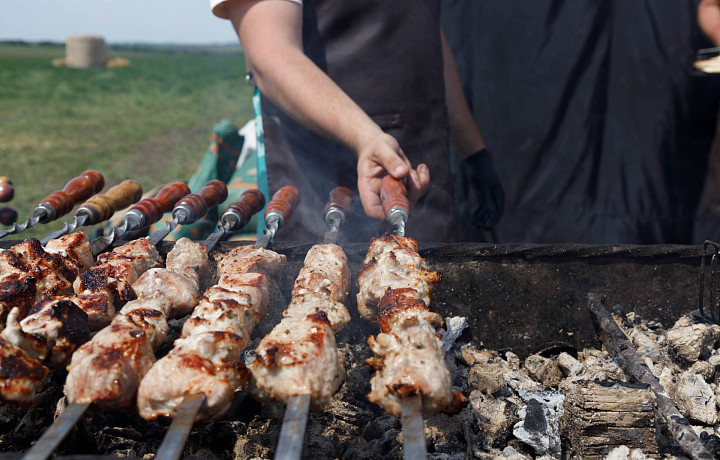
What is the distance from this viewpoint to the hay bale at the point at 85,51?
33125 mm

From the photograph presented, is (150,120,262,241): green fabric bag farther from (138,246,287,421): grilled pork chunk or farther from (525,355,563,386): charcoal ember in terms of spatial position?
(525,355,563,386): charcoal ember

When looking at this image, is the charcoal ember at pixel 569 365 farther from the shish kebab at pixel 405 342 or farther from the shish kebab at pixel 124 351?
the shish kebab at pixel 124 351

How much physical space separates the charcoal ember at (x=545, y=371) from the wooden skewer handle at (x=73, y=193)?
2405 mm

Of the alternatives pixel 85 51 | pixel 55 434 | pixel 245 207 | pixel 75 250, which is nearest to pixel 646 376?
pixel 55 434

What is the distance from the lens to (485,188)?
4.16 m

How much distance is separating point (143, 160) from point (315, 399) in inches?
569

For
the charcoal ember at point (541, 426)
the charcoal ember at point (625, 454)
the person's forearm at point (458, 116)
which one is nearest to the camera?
the charcoal ember at point (625, 454)

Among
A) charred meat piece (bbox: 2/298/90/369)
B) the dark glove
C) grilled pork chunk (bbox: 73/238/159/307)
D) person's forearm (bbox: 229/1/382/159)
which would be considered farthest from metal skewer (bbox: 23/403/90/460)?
the dark glove

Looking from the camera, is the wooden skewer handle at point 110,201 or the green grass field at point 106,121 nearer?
the wooden skewer handle at point 110,201

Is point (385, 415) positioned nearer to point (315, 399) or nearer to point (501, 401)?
point (501, 401)

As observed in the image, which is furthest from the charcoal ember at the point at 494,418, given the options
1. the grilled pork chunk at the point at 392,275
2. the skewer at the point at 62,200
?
the skewer at the point at 62,200

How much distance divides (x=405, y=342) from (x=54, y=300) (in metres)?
1.11

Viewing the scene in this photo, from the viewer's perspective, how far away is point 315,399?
133 cm

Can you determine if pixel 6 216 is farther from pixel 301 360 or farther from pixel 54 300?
pixel 301 360
